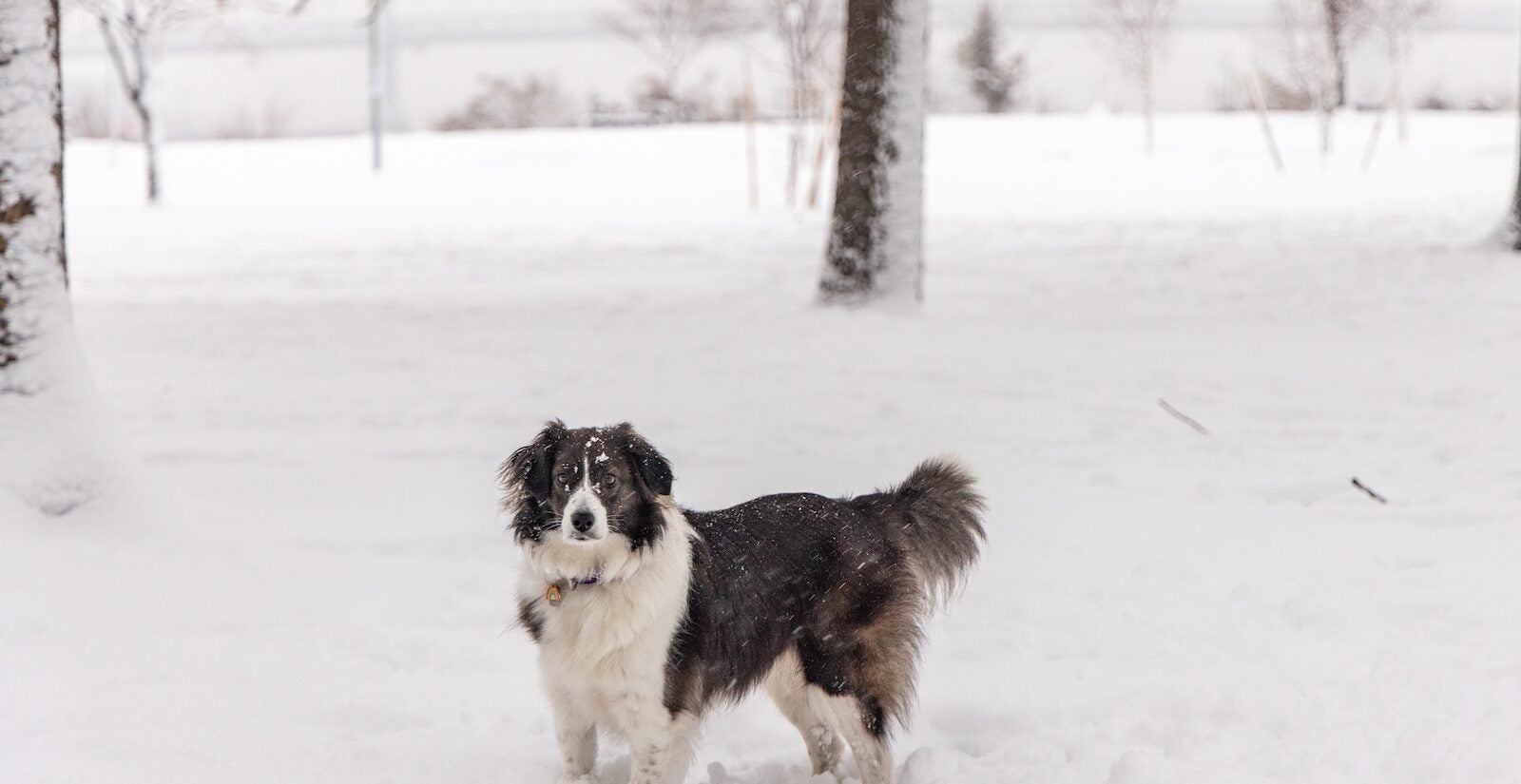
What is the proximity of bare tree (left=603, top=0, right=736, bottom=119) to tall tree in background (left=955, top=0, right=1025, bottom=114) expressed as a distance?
28.2 ft

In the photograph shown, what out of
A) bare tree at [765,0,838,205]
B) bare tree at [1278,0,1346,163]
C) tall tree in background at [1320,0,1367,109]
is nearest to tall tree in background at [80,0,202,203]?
bare tree at [765,0,838,205]

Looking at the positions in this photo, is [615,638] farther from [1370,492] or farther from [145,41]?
[145,41]

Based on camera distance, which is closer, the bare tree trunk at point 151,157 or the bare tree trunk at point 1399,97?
the bare tree trunk at point 151,157

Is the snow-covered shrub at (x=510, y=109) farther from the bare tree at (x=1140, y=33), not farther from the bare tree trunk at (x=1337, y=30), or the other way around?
the bare tree trunk at (x=1337, y=30)

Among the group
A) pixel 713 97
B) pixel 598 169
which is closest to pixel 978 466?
pixel 598 169

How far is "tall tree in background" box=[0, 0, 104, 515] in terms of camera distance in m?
5.40

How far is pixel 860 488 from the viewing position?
22.5ft

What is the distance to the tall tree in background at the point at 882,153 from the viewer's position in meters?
Result: 9.88

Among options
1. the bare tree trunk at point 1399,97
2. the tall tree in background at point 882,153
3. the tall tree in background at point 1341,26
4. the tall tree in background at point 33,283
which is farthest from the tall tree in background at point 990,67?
the tall tree in background at point 33,283

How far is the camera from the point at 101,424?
5719 millimetres

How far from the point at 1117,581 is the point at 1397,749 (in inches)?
63.2

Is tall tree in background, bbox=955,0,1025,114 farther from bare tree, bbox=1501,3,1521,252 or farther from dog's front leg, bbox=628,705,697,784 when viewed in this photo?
dog's front leg, bbox=628,705,697,784

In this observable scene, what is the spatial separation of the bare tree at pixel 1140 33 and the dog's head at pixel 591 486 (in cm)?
3246

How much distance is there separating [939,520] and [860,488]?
2.77 metres
